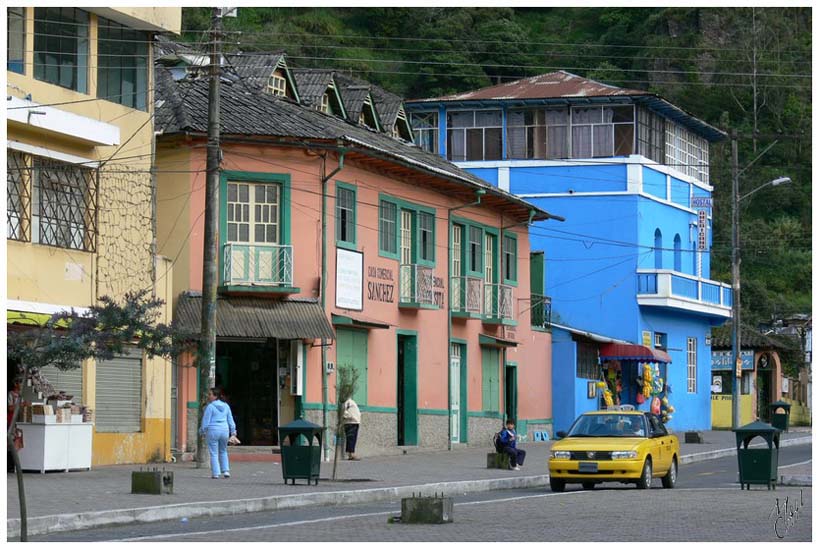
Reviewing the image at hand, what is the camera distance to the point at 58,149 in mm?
28750

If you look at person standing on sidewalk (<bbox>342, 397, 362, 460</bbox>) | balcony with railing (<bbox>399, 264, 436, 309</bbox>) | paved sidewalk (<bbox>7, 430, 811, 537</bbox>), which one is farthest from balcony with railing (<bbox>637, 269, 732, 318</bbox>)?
person standing on sidewalk (<bbox>342, 397, 362, 460</bbox>)

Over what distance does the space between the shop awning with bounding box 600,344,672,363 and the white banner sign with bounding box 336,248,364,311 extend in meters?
15.9

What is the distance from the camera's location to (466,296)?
137 ft

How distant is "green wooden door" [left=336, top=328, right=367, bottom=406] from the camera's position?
1412 inches

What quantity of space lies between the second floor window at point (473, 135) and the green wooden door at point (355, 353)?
1810cm

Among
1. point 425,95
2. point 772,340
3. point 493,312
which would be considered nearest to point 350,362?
point 493,312

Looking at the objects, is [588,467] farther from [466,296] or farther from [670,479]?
[466,296]

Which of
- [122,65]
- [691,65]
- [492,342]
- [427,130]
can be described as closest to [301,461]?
[122,65]

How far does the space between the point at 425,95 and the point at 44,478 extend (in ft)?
187

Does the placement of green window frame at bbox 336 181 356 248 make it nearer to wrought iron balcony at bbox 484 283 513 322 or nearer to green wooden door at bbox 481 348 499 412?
wrought iron balcony at bbox 484 283 513 322

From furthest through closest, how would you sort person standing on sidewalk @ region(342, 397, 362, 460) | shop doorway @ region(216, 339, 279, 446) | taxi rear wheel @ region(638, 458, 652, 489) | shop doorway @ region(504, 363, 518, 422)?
1. shop doorway @ region(504, 363, 518, 422)
2. shop doorway @ region(216, 339, 279, 446)
3. person standing on sidewalk @ region(342, 397, 362, 460)
4. taxi rear wheel @ region(638, 458, 652, 489)

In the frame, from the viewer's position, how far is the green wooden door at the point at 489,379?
4341 cm

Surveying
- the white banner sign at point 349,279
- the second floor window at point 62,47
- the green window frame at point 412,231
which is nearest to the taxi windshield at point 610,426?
the white banner sign at point 349,279

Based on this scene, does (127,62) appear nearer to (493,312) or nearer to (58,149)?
(58,149)
